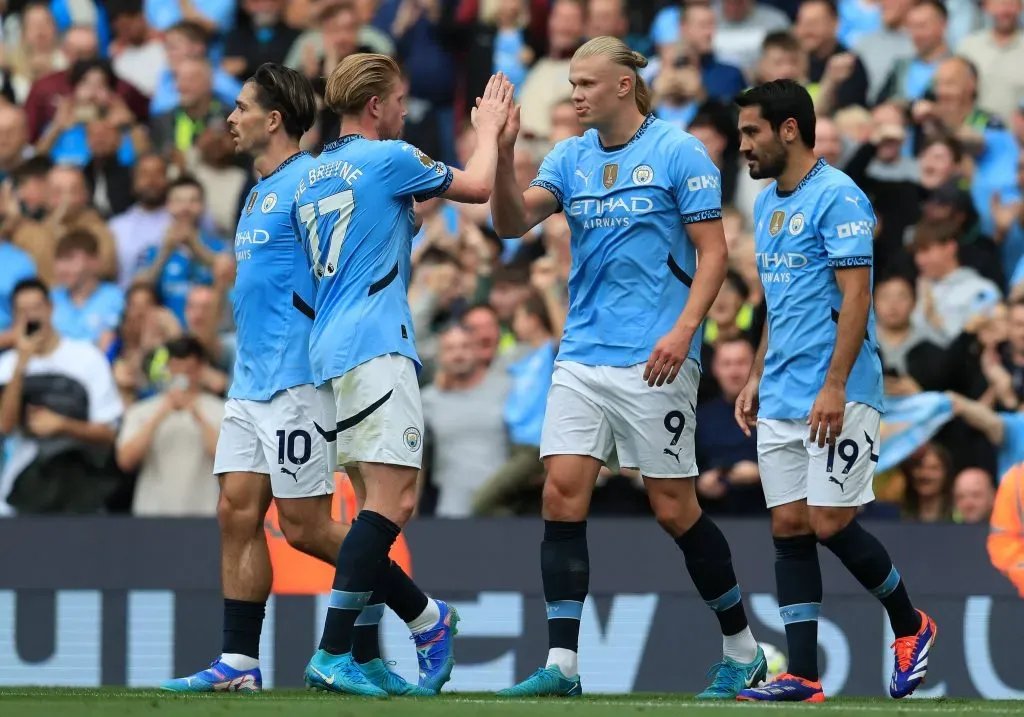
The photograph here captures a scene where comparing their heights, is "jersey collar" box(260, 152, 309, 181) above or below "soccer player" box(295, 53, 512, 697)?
above

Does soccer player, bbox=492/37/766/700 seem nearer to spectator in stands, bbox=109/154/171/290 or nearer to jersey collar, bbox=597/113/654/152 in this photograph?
jersey collar, bbox=597/113/654/152

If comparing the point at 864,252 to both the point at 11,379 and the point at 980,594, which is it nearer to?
the point at 980,594

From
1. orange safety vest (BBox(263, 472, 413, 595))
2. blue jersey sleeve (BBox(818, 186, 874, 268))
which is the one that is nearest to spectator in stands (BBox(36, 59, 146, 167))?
orange safety vest (BBox(263, 472, 413, 595))

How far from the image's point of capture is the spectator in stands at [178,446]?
11430mm

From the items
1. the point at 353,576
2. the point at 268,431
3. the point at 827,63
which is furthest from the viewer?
the point at 827,63

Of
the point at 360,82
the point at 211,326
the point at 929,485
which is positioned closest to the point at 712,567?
the point at 360,82

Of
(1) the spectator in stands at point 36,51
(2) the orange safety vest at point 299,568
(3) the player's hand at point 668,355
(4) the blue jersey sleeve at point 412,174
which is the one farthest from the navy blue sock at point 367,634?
(1) the spectator in stands at point 36,51

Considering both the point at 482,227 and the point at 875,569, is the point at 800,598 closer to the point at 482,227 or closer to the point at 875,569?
the point at 875,569

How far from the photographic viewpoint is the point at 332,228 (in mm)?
7281

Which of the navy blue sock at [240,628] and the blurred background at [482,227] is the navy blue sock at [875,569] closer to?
the navy blue sock at [240,628]

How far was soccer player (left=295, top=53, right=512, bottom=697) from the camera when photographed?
23.2 feet

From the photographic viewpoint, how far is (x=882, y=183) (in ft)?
40.8

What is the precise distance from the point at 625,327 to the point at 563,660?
138 centimetres

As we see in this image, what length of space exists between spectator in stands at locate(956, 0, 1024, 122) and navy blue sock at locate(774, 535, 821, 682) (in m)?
6.47
